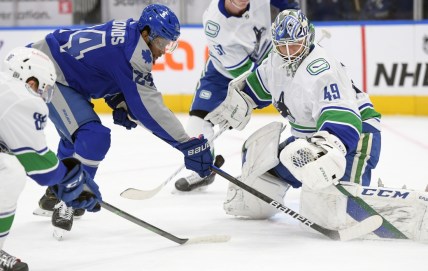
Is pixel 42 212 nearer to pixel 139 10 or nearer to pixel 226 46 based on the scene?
pixel 226 46

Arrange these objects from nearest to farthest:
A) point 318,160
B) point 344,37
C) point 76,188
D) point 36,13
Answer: point 76,188
point 318,160
point 344,37
point 36,13

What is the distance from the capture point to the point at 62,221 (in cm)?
354

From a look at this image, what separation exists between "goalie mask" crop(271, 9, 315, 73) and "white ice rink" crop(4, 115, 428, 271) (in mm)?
721

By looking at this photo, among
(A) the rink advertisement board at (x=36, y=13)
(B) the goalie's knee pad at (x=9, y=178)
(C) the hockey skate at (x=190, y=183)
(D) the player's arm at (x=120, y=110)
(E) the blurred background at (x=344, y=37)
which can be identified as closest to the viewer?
(B) the goalie's knee pad at (x=9, y=178)

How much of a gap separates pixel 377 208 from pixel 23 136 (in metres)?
1.41

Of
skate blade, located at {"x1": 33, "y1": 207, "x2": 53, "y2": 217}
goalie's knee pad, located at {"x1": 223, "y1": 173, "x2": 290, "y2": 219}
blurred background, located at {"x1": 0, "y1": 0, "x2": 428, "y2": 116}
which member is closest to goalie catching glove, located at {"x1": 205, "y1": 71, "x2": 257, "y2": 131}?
goalie's knee pad, located at {"x1": 223, "y1": 173, "x2": 290, "y2": 219}

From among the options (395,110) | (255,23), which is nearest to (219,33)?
(255,23)

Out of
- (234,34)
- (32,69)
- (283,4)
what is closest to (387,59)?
(283,4)

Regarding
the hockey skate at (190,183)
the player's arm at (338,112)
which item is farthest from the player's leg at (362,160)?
the hockey skate at (190,183)

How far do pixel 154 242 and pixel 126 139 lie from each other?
3.06m

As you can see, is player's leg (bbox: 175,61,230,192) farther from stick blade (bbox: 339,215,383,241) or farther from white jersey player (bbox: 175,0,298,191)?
stick blade (bbox: 339,215,383,241)

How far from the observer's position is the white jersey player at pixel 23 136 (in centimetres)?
280

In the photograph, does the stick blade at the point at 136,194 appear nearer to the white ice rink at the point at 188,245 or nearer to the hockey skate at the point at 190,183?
the white ice rink at the point at 188,245

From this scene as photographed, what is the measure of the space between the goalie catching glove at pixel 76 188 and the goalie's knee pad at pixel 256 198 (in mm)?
823
